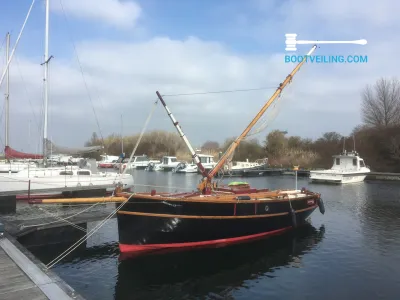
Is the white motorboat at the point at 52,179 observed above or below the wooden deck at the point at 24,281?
above

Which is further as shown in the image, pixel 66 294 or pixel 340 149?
pixel 340 149

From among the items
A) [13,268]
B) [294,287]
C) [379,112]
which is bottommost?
[294,287]

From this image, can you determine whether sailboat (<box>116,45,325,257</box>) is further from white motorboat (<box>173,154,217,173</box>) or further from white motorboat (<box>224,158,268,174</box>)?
white motorboat (<box>173,154,217,173</box>)

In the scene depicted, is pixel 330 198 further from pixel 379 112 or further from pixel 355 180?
pixel 379 112

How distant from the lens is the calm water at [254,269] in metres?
10.4

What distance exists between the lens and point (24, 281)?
750 centimetres

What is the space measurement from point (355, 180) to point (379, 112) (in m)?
32.9

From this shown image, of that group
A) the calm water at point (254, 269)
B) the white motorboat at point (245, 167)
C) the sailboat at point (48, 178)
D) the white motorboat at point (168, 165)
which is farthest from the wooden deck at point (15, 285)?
the white motorboat at point (168, 165)

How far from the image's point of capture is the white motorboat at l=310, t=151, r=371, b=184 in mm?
43812

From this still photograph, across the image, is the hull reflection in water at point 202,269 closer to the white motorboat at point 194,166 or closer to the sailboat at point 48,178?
the sailboat at point 48,178

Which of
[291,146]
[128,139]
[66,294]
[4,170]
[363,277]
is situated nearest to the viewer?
[66,294]

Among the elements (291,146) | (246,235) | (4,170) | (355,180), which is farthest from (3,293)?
(291,146)

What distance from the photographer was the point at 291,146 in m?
78.6

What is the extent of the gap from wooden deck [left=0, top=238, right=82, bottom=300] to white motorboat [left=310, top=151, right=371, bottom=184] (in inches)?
1598
